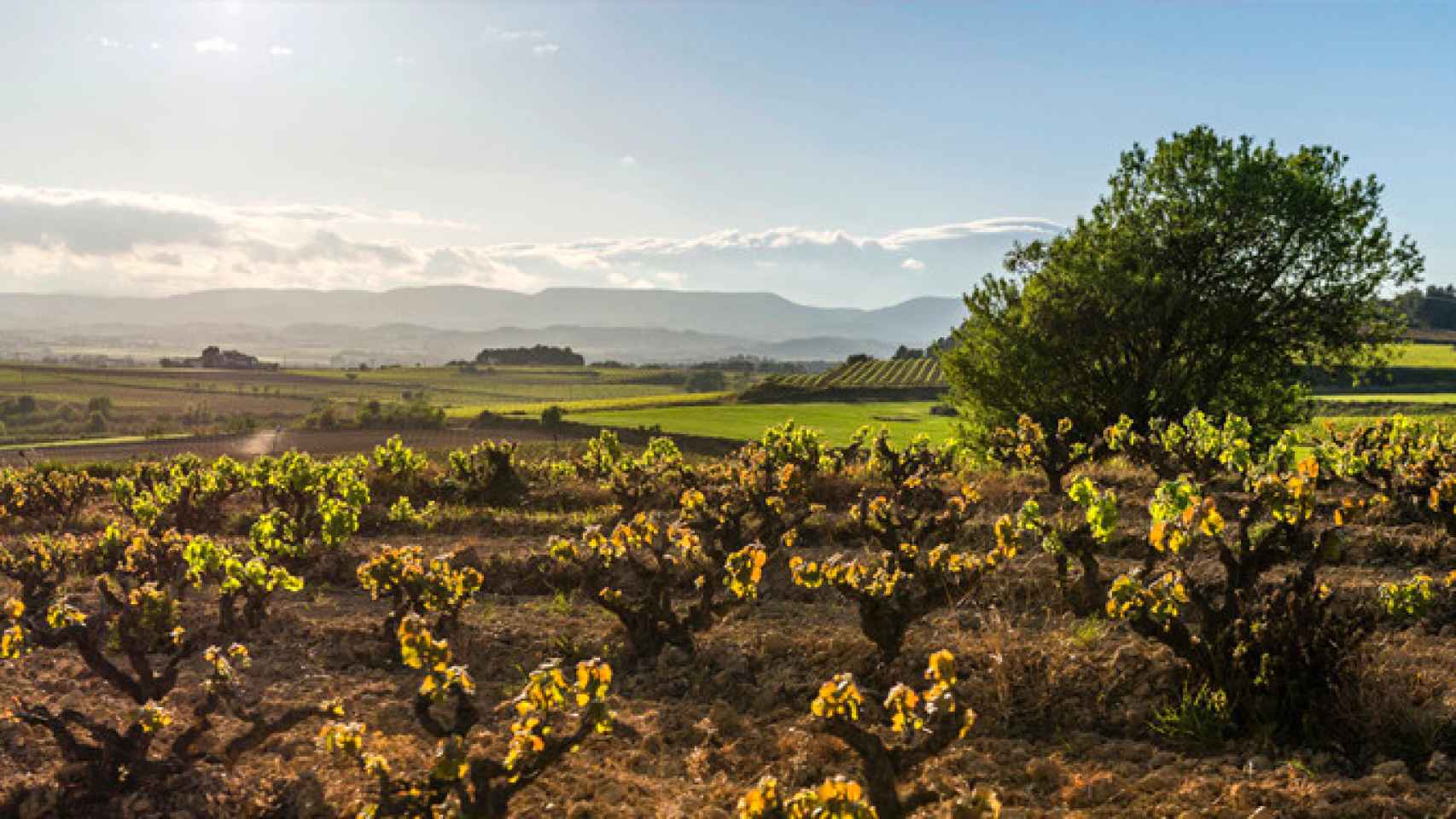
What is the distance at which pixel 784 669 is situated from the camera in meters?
10.6

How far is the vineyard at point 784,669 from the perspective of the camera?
7.44m

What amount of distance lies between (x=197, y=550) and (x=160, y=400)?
4876 inches

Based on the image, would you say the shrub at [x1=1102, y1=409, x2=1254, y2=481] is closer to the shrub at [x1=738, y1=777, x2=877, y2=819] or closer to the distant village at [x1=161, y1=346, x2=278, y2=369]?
the shrub at [x1=738, y1=777, x2=877, y2=819]

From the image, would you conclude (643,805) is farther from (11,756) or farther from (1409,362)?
(1409,362)

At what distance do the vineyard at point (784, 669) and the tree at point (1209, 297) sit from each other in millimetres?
11072

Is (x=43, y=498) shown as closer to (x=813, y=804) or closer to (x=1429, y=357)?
(x=813, y=804)

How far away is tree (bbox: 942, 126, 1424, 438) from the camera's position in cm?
2702

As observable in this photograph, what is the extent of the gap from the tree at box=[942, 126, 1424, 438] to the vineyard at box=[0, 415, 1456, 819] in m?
11.1

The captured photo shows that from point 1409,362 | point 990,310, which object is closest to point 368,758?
point 990,310

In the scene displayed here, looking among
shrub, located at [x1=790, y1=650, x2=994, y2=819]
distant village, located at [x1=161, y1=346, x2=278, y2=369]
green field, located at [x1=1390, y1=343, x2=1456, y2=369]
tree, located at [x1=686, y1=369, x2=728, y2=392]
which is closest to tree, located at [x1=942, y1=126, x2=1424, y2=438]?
shrub, located at [x1=790, y1=650, x2=994, y2=819]

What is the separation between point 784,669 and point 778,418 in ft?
218

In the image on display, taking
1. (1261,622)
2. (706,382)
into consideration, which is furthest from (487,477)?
(706,382)

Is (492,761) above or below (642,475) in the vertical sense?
below

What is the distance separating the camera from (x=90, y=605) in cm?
1450
